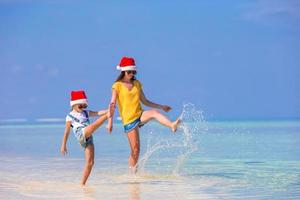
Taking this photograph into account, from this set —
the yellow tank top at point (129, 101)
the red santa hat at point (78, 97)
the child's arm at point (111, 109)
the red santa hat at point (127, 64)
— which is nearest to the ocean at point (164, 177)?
the yellow tank top at point (129, 101)

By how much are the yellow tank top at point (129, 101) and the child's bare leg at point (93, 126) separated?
68 cm

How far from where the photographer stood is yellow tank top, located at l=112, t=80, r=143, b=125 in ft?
29.5

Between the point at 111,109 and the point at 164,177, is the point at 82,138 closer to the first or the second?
the point at 111,109

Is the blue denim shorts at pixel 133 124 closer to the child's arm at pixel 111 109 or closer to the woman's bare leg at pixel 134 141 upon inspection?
the woman's bare leg at pixel 134 141

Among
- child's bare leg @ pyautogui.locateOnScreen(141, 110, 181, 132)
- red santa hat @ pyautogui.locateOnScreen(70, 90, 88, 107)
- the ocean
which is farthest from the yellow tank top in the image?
the ocean

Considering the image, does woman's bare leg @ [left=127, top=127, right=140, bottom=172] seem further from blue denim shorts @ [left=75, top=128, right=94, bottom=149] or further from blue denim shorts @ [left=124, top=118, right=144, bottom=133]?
blue denim shorts @ [left=75, top=128, right=94, bottom=149]

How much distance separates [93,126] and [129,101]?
2.87 ft

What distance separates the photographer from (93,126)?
327 inches

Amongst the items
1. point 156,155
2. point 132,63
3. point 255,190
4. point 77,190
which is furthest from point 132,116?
point 156,155

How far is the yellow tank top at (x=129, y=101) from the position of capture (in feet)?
29.5

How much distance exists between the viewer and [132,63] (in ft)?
29.5

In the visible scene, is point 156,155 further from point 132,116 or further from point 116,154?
point 132,116

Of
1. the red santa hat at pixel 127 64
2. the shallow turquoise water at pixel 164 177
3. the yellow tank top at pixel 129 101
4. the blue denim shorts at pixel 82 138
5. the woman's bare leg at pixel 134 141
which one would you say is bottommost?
the shallow turquoise water at pixel 164 177

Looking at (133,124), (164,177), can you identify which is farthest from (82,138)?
(164,177)
